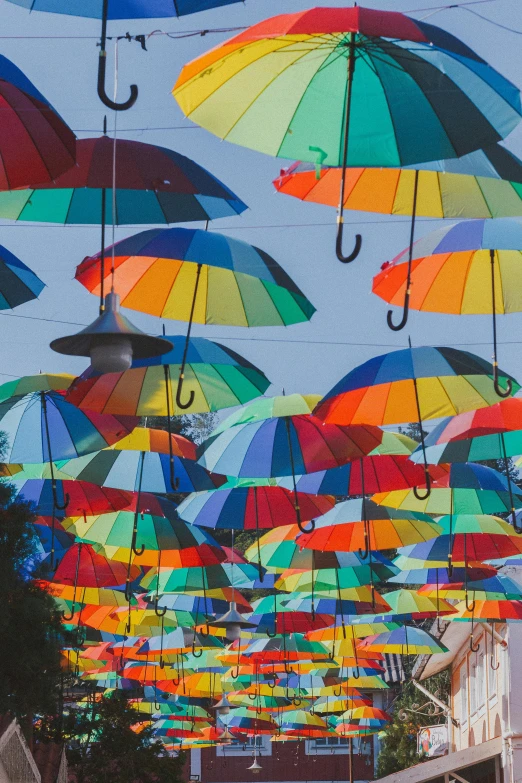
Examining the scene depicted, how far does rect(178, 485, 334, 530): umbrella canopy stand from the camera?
509 inches

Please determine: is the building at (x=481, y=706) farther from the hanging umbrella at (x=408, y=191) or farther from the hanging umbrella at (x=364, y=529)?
the hanging umbrella at (x=408, y=191)

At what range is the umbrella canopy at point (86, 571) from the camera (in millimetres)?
15641

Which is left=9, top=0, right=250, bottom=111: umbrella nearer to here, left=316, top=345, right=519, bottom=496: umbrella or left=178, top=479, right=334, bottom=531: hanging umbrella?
left=316, top=345, right=519, bottom=496: umbrella

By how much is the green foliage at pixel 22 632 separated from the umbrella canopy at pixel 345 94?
388 cm

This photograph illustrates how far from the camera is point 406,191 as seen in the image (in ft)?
26.1

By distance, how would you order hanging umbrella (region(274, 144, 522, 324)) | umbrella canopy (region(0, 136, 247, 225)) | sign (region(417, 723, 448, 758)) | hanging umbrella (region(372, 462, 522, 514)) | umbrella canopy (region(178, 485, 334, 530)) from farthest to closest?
sign (region(417, 723, 448, 758)), umbrella canopy (region(178, 485, 334, 530)), hanging umbrella (region(372, 462, 522, 514)), hanging umbrella (region(274, 144, 522, 324)), umbrella canopy (region(0, 136, 247, 225))

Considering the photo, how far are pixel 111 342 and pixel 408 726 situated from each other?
32523mm

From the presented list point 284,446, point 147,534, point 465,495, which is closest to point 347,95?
point 284,446

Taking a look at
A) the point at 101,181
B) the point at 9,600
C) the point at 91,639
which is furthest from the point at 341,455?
the point at 91,639

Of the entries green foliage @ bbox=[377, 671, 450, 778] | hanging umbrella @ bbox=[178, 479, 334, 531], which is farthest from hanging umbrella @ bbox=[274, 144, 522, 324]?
green foliage @ bbox=[377, 671, 450, 778]

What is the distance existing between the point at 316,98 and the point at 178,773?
64.8 feet

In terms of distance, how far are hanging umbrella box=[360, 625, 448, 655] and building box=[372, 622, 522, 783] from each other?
39.1 inches

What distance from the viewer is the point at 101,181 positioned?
7.07 m

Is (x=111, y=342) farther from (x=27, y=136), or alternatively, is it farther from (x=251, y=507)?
(x=251, y=507)
